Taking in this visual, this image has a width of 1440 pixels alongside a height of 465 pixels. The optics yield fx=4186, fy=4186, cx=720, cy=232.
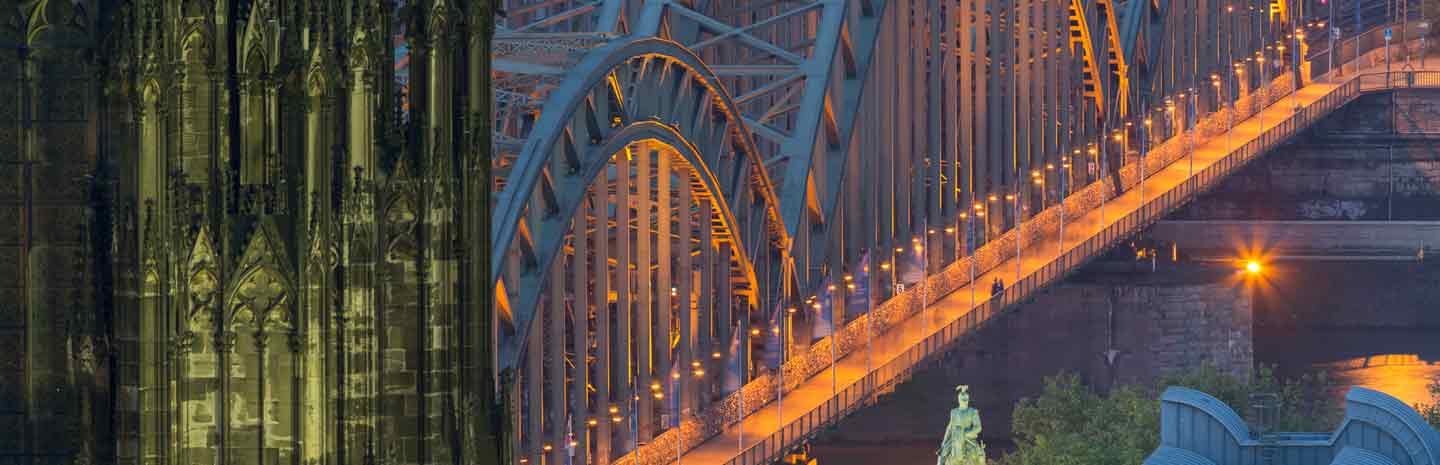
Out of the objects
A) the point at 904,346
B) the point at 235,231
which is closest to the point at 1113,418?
the point at 904,346

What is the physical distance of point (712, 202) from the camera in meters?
147

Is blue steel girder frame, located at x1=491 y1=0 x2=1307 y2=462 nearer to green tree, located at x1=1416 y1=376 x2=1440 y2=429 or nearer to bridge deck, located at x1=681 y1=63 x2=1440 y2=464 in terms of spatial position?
bridge deck, located at x1=681 y1=63 x2=1440 y2=464

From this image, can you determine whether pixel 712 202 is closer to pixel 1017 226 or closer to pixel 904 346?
pixel 904 346

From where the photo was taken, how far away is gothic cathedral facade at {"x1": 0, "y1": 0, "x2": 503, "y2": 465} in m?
34.8

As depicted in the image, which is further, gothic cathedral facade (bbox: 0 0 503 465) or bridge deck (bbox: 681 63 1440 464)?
bridge deck (bbox: 681 63 1440 464)

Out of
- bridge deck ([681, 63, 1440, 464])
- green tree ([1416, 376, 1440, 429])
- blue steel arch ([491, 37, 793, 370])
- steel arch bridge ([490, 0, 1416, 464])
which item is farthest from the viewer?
green tree ([1416, 376, 1440, 429])

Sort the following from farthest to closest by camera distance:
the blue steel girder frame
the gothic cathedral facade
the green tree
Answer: the green tree → the blue steel girder frame → the gothic cathedral facade

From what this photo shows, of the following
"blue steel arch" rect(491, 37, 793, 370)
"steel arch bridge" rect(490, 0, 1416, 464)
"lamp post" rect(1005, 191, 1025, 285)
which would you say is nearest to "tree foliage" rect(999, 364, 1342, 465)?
"lamp post" rect(1005, 191, 1025, 285)

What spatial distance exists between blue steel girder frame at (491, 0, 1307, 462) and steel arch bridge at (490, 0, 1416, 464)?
5.4 inches

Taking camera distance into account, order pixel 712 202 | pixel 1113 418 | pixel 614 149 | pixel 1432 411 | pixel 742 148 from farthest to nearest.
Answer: pixel 1113 418, pixel 1432 411, pixel 742 148, pixel 712 202, pixel 614 149

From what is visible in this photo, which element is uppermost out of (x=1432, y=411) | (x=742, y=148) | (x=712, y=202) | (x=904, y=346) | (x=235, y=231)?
(x=742, y=148)

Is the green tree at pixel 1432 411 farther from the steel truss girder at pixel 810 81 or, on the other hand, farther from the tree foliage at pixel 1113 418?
the steel truss girder at pixel 810 81

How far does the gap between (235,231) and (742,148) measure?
116141 millimetres

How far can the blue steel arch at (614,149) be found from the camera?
115 metres
